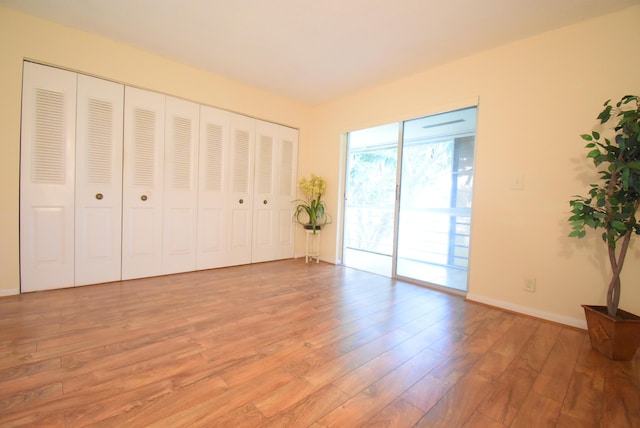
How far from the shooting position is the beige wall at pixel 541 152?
220cm

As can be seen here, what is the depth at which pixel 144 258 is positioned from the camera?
3252 millimetres

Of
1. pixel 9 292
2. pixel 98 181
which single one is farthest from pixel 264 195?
pixel 9 292

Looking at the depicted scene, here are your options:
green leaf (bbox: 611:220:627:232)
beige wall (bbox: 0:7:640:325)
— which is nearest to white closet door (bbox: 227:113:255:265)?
beige wall (bbox: 0:7:640:325)

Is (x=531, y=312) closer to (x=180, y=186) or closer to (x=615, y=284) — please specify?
(x=615, y=284)

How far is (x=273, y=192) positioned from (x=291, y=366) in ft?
10.0

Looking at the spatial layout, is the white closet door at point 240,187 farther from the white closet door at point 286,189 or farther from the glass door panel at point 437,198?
the glass door panel at point 437,198

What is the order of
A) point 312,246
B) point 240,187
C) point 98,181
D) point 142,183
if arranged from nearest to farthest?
point 98,181, point 142,183, point 240,187, point 312,246

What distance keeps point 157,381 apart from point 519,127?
3445mm

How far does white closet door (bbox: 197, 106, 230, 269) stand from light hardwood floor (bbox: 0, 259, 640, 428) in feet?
3.61

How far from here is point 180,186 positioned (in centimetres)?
344

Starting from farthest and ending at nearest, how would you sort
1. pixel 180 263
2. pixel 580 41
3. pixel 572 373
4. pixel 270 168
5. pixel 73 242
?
1. pixel 270 168
2. pixel 180 263
3. pixel 73 242
4. pixel 580 41
5. pixel 572 373

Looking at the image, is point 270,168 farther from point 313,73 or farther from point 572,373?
point 572,373

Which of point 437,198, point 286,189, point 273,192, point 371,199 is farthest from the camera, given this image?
point 371,199

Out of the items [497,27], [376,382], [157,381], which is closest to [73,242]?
[157,381]
